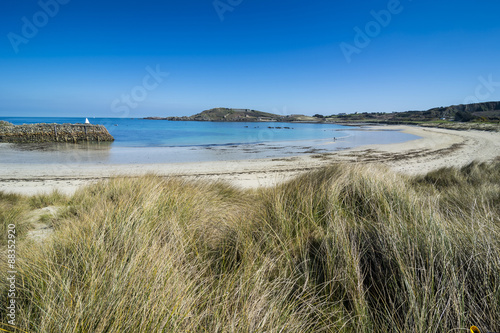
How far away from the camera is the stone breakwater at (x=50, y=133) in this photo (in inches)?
1044

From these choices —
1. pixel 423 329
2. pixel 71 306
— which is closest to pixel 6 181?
pixel 71 306

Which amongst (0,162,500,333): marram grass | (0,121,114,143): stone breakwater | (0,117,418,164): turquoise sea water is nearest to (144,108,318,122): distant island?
(0,117,418,164): turquoise sea water

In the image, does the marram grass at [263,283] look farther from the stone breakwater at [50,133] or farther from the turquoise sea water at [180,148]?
the stone breakwater at [50,133]

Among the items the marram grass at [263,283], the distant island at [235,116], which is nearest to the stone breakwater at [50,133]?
the marram grass at [263,283]

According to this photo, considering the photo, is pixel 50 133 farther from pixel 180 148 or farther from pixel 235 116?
pixel 235 116

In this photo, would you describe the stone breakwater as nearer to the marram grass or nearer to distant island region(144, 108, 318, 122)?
the marram grass

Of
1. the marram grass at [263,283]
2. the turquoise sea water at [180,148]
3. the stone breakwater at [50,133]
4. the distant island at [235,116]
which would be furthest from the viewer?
the distant island at [235,116]

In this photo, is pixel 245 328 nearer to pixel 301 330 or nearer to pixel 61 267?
pixel 301 330

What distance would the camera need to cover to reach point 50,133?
2800 centimetres

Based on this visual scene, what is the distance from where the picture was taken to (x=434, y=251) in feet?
5.96

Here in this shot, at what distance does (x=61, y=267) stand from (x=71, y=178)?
11.0m

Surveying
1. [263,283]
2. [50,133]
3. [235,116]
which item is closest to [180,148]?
[50,133]

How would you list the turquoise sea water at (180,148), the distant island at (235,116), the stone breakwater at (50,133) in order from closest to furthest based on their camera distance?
the turquoise sea water at (180,148), the stone breakwater at (50,133), the distant island at (235,116)

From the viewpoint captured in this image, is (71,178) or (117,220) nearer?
(117,220)
